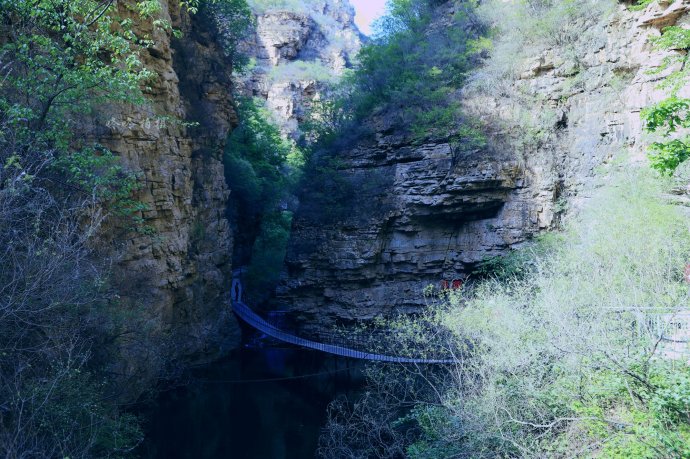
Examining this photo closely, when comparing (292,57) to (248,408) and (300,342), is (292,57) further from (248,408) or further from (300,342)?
(248,408)

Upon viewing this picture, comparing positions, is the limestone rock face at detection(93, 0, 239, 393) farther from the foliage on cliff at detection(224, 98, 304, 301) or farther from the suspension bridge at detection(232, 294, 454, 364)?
the foliage on cliff at detection(224, 98, 304, 301)

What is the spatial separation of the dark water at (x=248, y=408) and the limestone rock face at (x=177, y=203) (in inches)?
55.8

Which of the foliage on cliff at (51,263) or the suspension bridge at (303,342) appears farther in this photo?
the suspension bridge at (303,342)

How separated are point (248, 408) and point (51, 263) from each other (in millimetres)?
13722

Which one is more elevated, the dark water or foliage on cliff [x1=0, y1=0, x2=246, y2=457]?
foliage on cliff [x1=0, y1=0, x2=246, y2=457]

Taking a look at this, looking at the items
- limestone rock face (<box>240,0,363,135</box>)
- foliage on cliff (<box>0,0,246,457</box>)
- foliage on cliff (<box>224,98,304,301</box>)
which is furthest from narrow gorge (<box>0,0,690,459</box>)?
limestone rock face (<box>240,0,363,135</box>)

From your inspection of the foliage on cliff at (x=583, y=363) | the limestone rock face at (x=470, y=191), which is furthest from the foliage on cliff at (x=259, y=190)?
the foliage on cliff at (x=583, y=363)

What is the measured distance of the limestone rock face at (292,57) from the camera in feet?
Result: 161

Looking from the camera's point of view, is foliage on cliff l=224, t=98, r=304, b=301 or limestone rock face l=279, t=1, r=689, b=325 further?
foliage on cliff l=224, t=98, r=304, b=301

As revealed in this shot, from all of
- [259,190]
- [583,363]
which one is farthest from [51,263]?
[259,190]

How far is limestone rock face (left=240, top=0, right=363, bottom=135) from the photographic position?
48969mm

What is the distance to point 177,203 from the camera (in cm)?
1512

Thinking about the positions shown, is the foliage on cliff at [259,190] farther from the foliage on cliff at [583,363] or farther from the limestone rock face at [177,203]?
the foliage on cliff at [583,363]

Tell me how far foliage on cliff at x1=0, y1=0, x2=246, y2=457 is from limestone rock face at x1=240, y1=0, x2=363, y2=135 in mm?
37782
